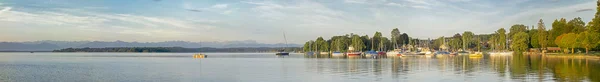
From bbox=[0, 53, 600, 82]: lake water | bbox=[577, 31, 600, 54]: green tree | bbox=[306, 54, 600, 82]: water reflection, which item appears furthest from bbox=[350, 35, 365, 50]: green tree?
bbox=[306, 54, 600, 82]: water reflection

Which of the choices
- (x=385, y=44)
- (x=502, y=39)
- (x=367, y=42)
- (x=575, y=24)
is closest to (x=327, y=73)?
(x=575, y=24)

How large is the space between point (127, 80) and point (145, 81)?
1.82 metres

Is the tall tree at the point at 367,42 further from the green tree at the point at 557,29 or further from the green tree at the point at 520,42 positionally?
the green tree at the point at 557,29

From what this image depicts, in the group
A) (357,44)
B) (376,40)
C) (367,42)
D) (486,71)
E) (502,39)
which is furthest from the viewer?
(367,42)

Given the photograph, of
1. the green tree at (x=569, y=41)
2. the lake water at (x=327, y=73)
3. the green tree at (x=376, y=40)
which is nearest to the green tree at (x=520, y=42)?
the green tree at (x=569, y=41)

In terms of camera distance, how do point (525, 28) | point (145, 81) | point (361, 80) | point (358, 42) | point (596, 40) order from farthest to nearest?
point (358, 42) < point (525, 28) < point (596, 40) < point (145, 81) < point (361, 80)

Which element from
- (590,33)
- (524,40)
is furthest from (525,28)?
(590,33)

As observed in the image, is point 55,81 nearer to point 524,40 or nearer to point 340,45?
point 524,40

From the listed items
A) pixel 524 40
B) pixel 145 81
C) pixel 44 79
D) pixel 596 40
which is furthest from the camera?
pixel 524 40

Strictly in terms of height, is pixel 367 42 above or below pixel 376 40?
below

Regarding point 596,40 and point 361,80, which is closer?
point 361,80

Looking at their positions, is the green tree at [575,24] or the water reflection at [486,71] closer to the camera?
the water reflection at [486,71]

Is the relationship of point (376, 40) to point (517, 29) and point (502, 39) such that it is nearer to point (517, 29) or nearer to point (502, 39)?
point (502, 39)

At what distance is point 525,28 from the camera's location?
163m
